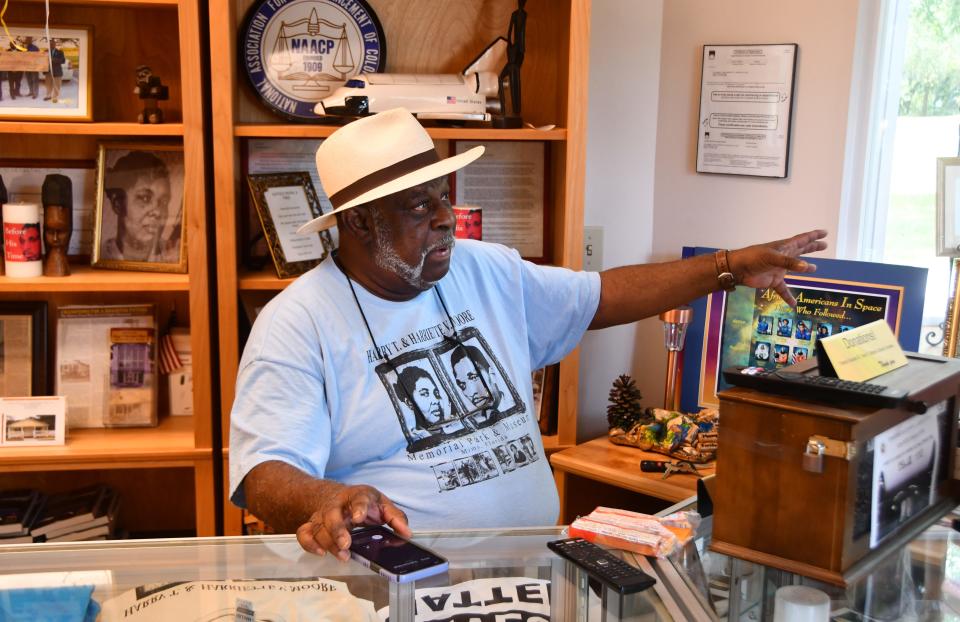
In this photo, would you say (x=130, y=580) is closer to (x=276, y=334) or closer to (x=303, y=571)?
(x=303, y=571)

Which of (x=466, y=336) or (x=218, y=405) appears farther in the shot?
(x=218, y=405)

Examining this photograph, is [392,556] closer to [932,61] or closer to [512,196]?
[512,196]

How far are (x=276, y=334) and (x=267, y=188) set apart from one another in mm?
917

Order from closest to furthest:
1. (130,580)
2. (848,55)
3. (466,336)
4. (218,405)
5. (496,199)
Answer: (130,580) → (466,336) → (848,55) → (218,405) → (496,199)

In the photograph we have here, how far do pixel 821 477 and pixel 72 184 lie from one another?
2.17 metres

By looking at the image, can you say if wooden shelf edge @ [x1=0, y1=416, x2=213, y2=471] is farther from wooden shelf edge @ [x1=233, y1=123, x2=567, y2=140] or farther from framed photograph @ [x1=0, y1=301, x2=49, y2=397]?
wooden shelf edge @ [x1=233, y1=123, x2=567, y2=140]

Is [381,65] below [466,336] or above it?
above

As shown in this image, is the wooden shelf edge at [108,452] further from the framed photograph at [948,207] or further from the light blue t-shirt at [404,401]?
the framed photograph at [948,207]

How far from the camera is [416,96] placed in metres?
2.39

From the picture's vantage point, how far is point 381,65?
256 centimetres

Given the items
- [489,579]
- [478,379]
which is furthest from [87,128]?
[489,579]

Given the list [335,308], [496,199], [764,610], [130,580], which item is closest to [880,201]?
[496,199]

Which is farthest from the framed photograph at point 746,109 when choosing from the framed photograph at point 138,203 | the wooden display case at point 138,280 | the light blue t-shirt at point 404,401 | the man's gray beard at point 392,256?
the framed photograph at point 138,203

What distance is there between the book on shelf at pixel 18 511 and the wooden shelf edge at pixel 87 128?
964 millimetres
